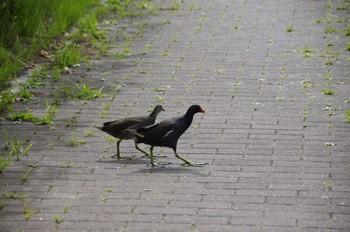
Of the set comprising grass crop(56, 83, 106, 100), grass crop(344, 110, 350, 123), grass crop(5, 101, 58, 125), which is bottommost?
grass crop(344, 110, 350, 123)

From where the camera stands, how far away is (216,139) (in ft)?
31.4

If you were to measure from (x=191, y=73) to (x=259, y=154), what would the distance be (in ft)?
11.3

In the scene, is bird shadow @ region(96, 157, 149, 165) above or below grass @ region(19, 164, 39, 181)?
below

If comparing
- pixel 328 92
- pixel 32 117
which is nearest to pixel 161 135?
pixel 32 117

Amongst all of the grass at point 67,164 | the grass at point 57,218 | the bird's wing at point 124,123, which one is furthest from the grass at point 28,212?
the bird's wing at point 124,123

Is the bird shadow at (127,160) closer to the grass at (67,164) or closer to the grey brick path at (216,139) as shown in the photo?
the grey brick path at (216,139)

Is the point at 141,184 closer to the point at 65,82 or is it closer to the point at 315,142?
the point at 315,142

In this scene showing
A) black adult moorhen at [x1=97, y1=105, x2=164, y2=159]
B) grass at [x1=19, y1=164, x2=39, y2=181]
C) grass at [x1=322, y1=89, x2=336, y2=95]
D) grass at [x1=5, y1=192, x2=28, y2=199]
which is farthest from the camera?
grass at [x1=322, y1=89, x2=336, y2=95]

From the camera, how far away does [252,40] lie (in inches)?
549

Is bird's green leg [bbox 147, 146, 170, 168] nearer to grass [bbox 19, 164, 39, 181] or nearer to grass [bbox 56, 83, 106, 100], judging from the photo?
grass [bbox 19, 164, 39, 181]

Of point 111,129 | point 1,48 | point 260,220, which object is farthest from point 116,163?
point 1,48

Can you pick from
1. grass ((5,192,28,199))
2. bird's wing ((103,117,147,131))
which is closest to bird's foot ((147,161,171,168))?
bird's wing ((103,117,147,131))

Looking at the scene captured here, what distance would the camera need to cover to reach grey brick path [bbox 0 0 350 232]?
292 inches

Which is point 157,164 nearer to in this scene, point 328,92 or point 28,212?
point 28,212
